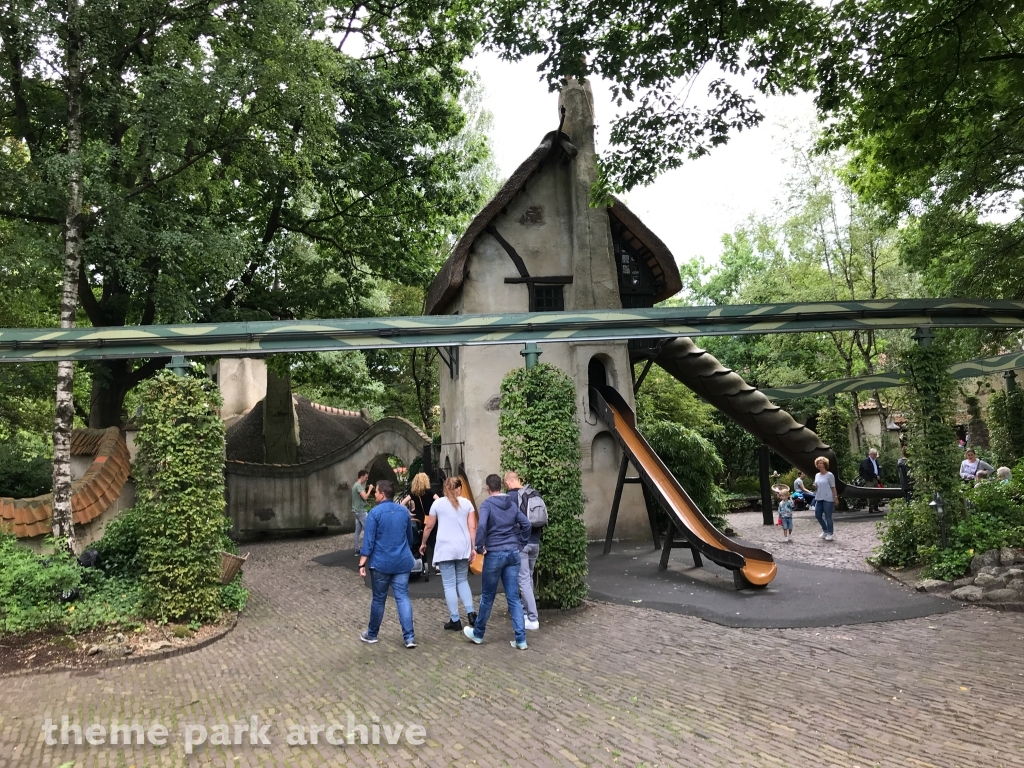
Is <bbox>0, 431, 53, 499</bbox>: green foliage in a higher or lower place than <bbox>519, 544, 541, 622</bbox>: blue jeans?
higher

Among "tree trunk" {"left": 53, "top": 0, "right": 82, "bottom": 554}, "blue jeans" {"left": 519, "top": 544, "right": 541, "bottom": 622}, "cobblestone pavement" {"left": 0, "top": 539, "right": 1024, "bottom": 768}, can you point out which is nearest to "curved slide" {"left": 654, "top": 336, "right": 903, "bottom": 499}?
"blue jeans" {"left": 519, "top": 544, "right": 541, "bottom": 622}

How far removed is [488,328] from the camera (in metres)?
10.2

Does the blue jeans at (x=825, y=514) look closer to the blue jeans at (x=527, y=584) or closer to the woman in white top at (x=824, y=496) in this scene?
the woman in white top at (x=824, y=496)

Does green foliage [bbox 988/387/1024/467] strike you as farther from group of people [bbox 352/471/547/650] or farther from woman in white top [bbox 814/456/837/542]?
group of people [bbox 352/471/547/650]

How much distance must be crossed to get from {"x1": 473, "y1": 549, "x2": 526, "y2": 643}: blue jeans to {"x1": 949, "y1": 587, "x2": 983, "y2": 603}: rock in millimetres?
5422

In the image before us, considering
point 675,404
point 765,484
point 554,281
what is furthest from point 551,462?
point 675,404

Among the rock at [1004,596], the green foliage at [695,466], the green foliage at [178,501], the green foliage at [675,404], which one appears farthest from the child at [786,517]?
the green foliage at [178,501]

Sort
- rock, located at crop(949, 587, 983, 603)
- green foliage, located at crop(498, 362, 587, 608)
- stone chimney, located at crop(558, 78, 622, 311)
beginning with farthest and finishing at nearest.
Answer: stone chimney, located at crop(558, 78, 622, 311), green foliage, located at crop(498, 362, 587, 608), rock, located at crop(949, 587, 983, 603)

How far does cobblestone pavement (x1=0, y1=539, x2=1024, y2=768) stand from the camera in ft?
16.4

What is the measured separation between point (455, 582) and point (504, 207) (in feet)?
32.3

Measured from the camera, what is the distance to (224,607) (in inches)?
384

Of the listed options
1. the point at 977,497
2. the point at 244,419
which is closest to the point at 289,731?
the point at 977,497

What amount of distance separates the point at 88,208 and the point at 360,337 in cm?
566

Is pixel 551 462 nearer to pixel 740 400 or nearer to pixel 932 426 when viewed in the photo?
pixel 932 426
